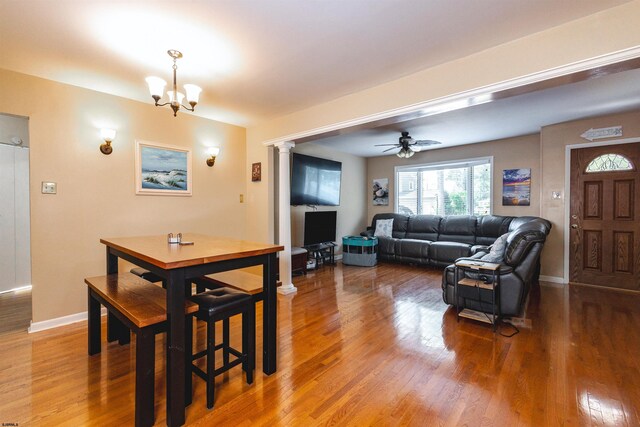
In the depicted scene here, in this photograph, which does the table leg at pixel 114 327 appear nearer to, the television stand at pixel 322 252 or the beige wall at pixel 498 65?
the beige wall at pixel 498 65

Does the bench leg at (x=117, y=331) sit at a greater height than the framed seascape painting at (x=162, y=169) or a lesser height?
lesser

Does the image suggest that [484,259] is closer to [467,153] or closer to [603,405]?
[603,405]

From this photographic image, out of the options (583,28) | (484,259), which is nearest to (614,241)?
(484,259)

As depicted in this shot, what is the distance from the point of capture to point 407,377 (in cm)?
202

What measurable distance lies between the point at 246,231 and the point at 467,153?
470 cm

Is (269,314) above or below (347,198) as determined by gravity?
below

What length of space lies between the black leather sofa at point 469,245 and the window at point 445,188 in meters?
Result: 0.41

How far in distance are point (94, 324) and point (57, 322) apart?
3.28ft

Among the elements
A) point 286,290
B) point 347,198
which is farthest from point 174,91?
point 347,198

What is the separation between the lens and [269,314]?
2027 millimetres

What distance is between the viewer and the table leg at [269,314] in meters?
2.03

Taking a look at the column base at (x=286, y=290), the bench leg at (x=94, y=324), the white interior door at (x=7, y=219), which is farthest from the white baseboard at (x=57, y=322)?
the column base at (x=286, y=290)

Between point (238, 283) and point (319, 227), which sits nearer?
point (238, 283)

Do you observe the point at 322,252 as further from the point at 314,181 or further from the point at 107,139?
the point at 107,139
